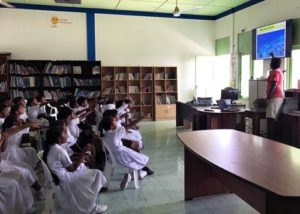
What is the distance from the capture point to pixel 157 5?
8.17m

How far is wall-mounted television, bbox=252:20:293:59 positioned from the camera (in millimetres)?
6291

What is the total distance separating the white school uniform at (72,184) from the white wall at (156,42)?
21.3 ft

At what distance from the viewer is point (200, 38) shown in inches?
376

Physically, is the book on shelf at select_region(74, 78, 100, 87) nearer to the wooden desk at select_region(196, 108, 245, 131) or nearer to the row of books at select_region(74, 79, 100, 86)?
the row of books at select_region(74, 79, 100, 86)

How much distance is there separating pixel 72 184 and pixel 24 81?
6.21 metres

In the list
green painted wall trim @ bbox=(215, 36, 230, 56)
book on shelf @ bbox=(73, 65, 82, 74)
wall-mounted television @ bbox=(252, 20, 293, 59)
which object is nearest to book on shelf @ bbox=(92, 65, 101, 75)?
book on shelf @ bbox=(73, 65, 82, 74)

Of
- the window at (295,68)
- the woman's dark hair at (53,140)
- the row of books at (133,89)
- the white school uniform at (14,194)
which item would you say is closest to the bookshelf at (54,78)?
the row of books at (133,89)

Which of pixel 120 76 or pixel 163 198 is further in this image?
pixel 120 76

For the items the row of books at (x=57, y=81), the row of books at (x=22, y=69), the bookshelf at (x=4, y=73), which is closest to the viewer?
the bookshelf at (x=4, y=73)

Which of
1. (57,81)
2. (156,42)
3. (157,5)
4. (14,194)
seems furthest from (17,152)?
(156,42)

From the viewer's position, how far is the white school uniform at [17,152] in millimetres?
3119

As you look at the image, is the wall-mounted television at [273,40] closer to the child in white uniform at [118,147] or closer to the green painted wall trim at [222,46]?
the green painted wall trim at [222,46]

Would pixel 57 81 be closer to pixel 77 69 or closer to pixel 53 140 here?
pixel 77 69

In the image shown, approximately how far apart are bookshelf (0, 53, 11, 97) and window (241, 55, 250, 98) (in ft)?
21.4
